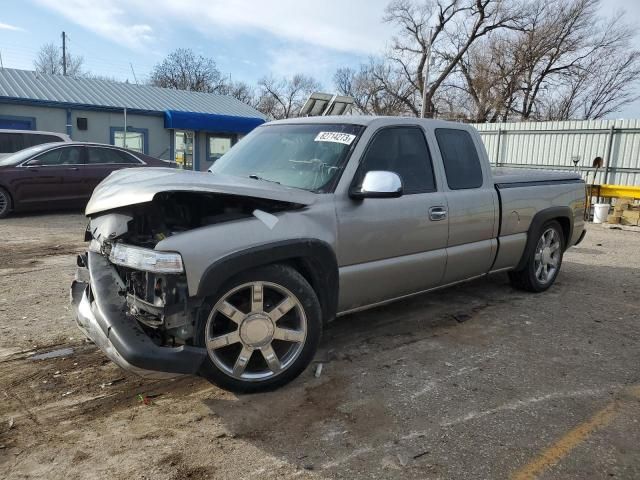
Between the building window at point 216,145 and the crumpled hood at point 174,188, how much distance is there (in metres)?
20.0

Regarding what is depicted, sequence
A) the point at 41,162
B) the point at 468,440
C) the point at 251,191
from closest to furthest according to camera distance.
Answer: the point at 468,440
the point at 251,191
the point at 41,162

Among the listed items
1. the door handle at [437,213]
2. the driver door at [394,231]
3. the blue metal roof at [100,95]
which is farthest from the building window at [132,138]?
the door handle at [437,213]

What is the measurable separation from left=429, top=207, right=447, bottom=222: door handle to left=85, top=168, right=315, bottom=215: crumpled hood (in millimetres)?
1229

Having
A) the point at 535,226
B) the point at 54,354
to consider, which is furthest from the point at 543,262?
the point at 54,354

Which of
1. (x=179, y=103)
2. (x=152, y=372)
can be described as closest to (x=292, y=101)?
(x=179, y=103)

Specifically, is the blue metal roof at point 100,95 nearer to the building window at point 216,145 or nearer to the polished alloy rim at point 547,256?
the building window at point 216,145

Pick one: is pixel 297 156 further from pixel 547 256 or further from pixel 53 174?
pixel 53 174

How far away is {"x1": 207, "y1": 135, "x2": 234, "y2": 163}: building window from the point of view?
2308 cm

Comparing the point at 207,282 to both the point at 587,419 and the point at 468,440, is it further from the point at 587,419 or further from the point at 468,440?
the point at 587,419

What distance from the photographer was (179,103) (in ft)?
76.2

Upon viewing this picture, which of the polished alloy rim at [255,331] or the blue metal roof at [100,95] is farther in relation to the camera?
the blue metal roof at [100,95]

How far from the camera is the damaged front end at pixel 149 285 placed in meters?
2.84

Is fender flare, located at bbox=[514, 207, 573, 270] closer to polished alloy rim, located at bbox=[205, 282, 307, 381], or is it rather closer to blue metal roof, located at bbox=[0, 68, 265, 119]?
polished alloy rim, located at bbox=[205, 282, 307, 381]

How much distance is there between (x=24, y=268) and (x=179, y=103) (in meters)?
18.0
